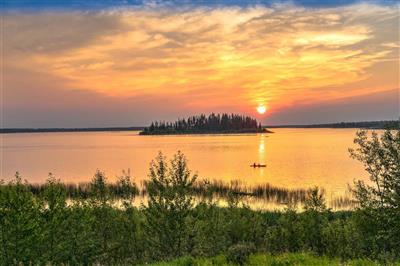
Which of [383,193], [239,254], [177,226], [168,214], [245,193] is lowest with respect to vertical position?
[245,193]

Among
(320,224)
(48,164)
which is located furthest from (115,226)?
(48,164)

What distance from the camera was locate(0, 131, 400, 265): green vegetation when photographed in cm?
2325

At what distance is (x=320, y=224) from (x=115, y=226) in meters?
17.6

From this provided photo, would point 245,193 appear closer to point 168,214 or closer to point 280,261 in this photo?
point 168,214

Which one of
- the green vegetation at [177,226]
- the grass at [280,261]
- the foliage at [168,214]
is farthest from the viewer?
the foliage at [168,214]

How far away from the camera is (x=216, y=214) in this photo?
35.8m

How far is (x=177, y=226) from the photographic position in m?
28.6

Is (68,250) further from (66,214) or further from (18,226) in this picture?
(18,226)

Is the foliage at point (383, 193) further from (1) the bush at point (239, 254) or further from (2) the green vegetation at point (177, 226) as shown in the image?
(1) the bush at point (239, 254)

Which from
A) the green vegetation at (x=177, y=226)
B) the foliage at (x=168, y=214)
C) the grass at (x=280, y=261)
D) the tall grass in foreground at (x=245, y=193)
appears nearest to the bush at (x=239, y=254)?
the green vegetation at (x=177, y=226)

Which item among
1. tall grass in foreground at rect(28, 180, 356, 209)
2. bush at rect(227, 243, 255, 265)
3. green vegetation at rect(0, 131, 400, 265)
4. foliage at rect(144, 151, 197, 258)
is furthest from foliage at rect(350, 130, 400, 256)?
tall grass in foreground at rect(28, 180, 356, 209)

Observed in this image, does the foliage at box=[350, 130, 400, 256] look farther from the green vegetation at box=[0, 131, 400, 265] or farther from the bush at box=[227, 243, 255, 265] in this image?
the bush at box=[227, 243, 255, 265]

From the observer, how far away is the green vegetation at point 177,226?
76.3ft

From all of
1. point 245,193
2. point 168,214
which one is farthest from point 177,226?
point 245,193
